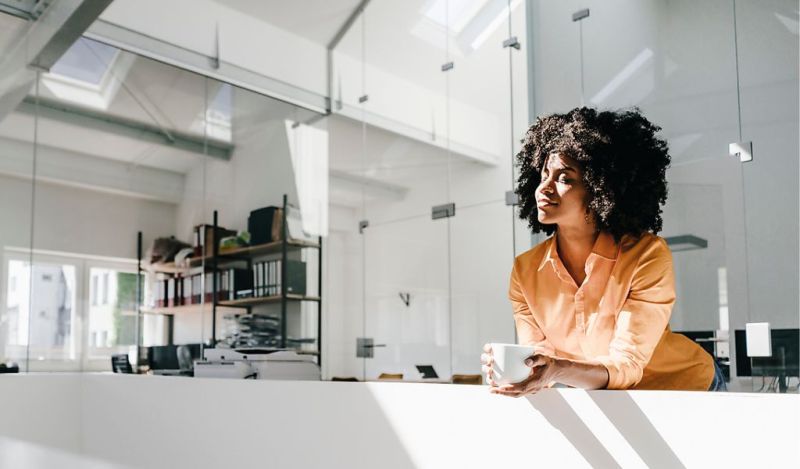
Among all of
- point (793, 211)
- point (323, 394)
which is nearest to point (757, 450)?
point (323, 394)

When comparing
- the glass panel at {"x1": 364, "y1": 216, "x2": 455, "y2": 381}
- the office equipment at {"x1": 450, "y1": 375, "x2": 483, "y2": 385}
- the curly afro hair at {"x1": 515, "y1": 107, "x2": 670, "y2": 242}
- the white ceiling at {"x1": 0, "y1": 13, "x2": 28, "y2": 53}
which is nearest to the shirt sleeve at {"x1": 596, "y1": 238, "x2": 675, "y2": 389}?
the curly afro hair at {"x1": 515, "y1": 107, "x2": 670, "y2": 242}

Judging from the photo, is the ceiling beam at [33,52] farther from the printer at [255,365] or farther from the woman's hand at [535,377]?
the woman's hand at [535,377]

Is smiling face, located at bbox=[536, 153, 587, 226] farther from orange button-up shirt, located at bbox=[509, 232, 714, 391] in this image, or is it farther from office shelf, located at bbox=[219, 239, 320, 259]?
office shelf, located at bbox=[219, 239, 320, 259]

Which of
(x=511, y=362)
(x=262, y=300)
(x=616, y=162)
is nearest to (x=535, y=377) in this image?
(x=511, y=362)

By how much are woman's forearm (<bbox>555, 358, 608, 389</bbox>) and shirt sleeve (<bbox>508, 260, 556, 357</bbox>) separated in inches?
12.6

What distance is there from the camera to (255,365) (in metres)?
2.55

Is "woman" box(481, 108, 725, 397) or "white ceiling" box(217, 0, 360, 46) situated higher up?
"white ceiling" box(217, 0, 360, 46)

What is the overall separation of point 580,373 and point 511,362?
0.14m

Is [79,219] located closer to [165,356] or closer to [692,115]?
[165,356]

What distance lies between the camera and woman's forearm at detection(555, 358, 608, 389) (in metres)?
1.20

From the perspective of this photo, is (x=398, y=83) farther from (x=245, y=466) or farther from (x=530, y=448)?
(x=530, y=448)

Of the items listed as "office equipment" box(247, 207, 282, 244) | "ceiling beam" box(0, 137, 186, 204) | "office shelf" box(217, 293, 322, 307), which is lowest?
"office shelf" box(217, 293, 322, 307)

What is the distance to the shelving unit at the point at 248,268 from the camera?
492cm

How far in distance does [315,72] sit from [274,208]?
98 cm
